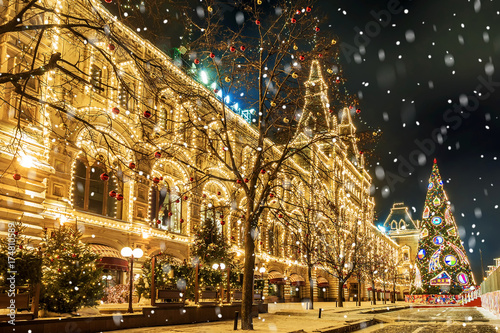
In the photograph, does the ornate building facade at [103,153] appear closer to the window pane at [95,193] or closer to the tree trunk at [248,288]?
A: the window pane at [95,193]

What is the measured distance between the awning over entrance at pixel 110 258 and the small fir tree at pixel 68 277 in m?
6.90

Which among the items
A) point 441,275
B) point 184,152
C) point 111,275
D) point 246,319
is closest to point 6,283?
point 246,319

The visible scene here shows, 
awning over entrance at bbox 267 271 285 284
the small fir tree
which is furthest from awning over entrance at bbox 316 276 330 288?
the small fir tree

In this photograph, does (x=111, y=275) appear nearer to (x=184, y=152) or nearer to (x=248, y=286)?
(x=184, y=152)

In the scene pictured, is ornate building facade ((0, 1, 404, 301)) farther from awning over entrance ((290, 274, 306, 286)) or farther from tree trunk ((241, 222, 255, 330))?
awning over entrance ((290, 274, 306, 286))

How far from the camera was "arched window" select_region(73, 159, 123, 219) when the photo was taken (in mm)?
23422

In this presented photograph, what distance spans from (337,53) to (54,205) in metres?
13.5

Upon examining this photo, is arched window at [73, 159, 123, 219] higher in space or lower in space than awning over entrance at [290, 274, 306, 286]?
higher

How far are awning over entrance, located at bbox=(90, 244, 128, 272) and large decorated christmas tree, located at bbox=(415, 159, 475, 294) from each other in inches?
1644

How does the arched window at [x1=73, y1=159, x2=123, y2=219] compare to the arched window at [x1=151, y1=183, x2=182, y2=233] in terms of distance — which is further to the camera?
the arched window at [x1=151, y1=183, x2=182, y2=233]

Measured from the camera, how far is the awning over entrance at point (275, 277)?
44.0 metres

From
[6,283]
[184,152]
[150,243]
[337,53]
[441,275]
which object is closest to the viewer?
[6,283]

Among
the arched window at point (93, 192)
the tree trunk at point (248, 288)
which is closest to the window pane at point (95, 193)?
the arched window at point (93, 192)

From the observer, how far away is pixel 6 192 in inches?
623
